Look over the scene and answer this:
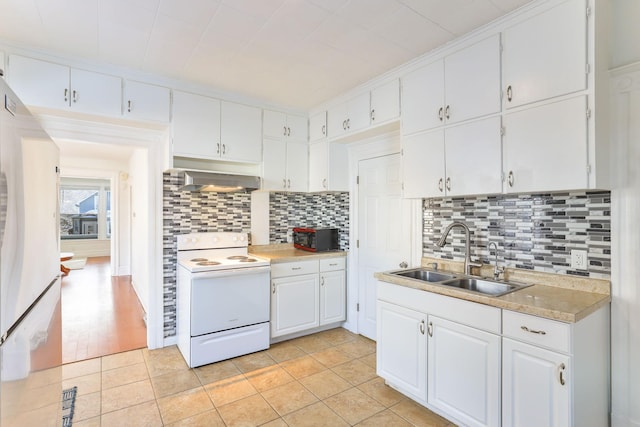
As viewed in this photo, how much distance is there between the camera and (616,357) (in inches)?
71.0

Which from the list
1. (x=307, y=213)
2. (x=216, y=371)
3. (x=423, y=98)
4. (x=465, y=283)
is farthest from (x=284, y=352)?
(x=423, y=98)

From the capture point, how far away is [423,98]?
2516 mm

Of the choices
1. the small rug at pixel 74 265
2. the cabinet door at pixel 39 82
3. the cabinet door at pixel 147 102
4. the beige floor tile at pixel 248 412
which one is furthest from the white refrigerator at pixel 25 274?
the small rug at pixel 74 265

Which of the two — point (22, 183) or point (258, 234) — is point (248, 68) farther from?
point (22, 183)

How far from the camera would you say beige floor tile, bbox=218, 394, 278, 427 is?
2098 millimetres

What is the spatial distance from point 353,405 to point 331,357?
766 millimetres

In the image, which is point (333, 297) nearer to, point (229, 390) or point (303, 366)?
point (303, 366)

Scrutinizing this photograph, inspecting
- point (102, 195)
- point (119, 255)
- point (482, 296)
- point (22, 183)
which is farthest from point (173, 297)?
point (102, 195)

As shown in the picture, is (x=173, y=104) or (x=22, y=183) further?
(x=173, y=104)

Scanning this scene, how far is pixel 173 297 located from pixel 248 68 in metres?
2.30

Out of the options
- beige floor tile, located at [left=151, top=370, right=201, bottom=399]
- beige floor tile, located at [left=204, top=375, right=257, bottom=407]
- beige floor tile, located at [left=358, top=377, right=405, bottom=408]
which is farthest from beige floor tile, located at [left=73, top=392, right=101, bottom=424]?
beige floor tile, located at [left=358, top=377, right=405, bottom=408]

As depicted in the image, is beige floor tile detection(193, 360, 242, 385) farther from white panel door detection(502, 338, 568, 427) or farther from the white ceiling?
the white ceiling

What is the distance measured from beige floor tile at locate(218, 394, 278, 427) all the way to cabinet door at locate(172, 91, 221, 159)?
217 cm

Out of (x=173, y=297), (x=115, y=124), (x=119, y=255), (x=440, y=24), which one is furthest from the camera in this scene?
(x=119, y=255)
